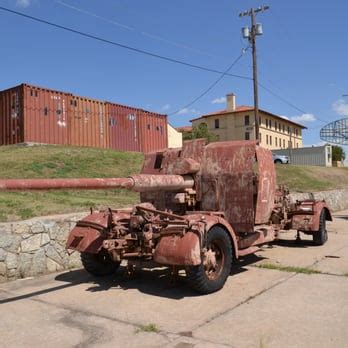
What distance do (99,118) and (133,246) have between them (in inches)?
827

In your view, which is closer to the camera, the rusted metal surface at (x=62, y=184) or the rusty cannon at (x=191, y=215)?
the rusted metal surface at (x=62, y=184)

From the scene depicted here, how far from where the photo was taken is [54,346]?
4711 mm

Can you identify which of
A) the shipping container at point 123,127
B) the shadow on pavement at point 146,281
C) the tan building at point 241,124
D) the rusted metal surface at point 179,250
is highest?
the tan building at point 241,124

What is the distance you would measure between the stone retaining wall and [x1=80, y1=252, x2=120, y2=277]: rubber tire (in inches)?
32.2

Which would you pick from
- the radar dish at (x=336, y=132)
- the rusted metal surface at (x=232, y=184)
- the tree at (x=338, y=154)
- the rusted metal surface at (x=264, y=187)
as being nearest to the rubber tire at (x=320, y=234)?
the rusted metal surface at (x=264, y=187)

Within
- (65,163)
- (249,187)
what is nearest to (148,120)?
(65,163)

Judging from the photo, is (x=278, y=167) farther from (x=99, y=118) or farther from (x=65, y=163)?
(x=65, y=163)

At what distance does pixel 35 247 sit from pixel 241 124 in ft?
244

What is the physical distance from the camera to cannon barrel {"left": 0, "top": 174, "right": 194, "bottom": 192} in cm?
518

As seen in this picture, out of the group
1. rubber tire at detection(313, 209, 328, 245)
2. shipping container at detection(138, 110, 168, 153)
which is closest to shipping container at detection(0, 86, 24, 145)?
shipping container at detection(138, 110, 168, 153)

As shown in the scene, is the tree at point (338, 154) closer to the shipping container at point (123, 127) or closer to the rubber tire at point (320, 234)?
the shipping container at point (123, 127)

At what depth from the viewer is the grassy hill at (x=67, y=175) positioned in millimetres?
9727

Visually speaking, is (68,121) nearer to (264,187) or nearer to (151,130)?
(151,130)

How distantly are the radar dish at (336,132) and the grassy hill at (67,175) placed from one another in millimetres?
19443
